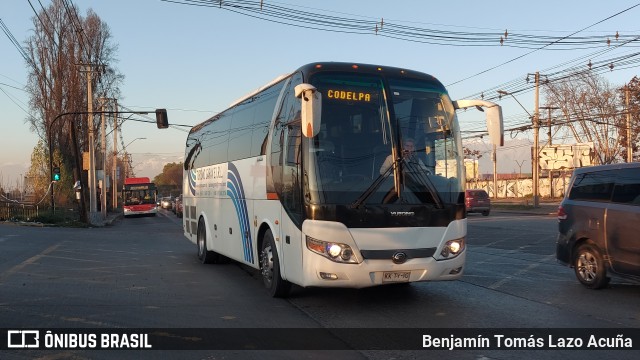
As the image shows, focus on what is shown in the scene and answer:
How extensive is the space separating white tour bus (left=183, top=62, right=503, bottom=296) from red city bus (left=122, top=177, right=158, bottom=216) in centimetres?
4255

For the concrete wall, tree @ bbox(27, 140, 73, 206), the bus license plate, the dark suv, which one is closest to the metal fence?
tree @ bbox(27, 140, 73, 206)

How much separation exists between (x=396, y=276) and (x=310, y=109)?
239 centimetres

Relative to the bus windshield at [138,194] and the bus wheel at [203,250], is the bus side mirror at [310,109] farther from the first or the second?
the bus windshield at [138,194]

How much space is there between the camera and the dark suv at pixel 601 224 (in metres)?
8.20

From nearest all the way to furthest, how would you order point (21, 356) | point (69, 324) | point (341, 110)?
point (21, 356), point (69, 324), point (341, 110)

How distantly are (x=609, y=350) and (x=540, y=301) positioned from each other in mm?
2393

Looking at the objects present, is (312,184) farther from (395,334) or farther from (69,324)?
(69,324)

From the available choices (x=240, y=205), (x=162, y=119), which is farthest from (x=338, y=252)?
(x=162, y=119)

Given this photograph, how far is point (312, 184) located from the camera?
23.7 feet

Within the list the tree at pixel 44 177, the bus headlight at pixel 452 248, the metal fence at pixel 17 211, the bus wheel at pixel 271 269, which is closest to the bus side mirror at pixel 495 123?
the bus headlight at pixel 452 248

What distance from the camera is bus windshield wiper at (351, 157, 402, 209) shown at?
7176mm

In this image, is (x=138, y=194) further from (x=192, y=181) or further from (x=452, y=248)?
(x=452, y=248)

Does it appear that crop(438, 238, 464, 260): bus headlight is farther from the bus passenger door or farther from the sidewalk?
the sidewalk

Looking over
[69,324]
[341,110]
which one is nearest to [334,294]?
[341,110]
